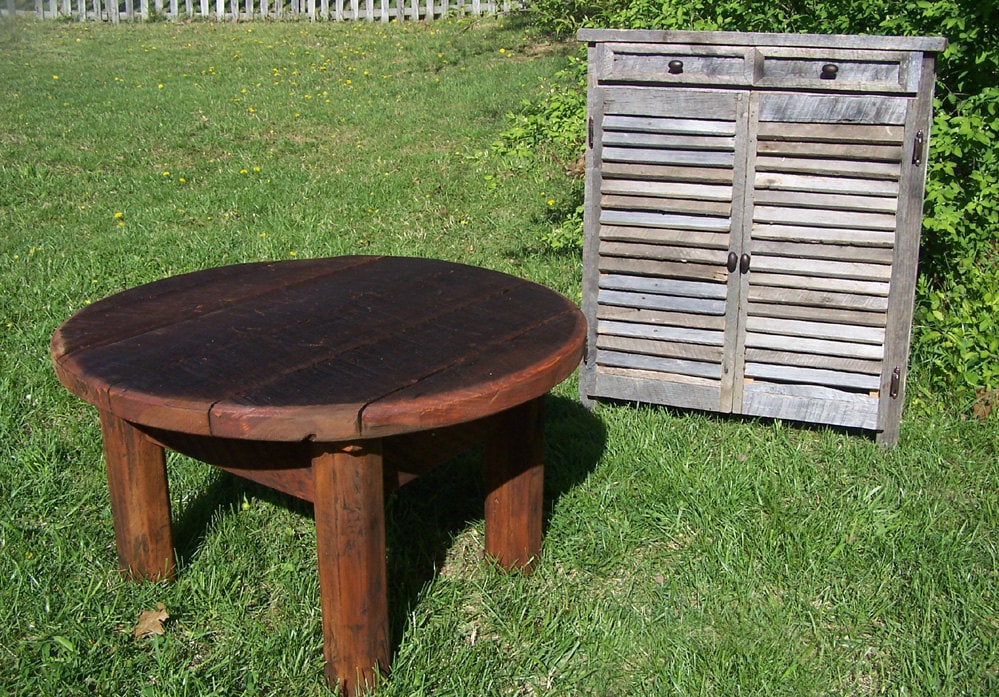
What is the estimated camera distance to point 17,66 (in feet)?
35.0

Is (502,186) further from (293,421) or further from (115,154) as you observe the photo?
(293,421)

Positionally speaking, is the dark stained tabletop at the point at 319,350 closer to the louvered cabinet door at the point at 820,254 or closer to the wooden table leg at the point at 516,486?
the wooden table leg at the point at 516,486

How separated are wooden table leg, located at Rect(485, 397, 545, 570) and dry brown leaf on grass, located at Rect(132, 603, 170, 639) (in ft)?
3.09

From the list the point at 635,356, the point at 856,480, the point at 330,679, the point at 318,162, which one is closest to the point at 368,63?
the point at 318,162

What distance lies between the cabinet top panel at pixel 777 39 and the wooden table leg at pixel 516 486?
1.51 m

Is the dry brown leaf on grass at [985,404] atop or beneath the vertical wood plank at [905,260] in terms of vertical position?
beneath

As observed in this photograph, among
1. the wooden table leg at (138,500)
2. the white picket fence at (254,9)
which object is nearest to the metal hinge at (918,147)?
the wooden table leg at (138,500)

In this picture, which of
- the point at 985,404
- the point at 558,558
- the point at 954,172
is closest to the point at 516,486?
the point at 558,558

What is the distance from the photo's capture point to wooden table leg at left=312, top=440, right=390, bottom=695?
2424 millimetres

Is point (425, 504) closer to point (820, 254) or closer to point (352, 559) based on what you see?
point (352, 559)

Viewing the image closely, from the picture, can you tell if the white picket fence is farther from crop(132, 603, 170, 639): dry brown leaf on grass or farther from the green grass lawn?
crop(132, 603, 170, 639): dry brown leaf on grass

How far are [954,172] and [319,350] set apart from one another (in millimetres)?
3003

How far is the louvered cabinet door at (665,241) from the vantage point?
380 cm

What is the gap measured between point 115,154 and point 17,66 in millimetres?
3893
